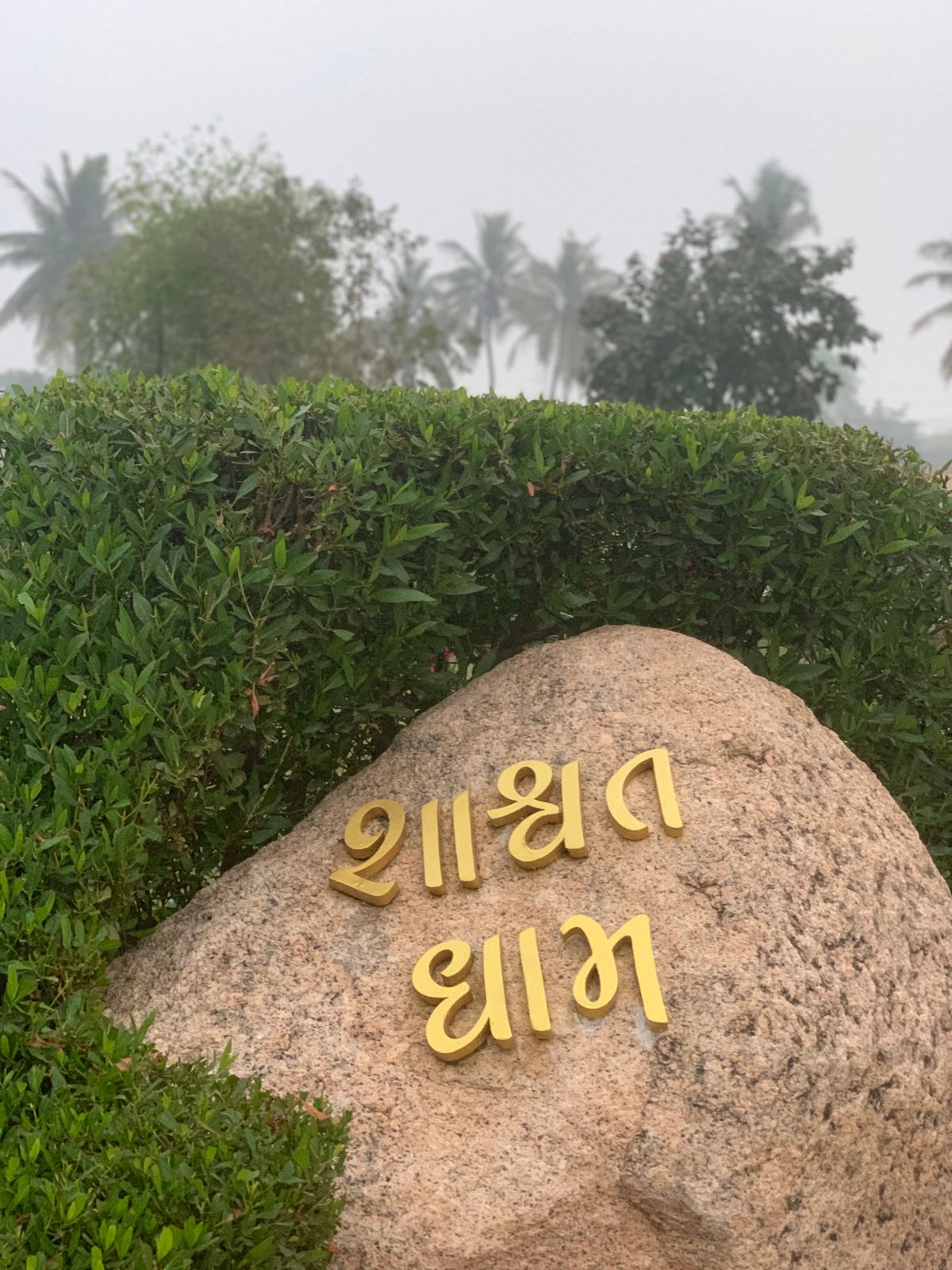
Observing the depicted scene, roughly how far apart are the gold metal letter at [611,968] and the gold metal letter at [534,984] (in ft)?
0.27

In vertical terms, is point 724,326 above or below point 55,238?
below

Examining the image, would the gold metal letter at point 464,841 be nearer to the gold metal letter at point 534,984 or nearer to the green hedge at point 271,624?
the gold metal letter at point 534,984

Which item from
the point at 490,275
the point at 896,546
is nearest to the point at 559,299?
the point at 490,275

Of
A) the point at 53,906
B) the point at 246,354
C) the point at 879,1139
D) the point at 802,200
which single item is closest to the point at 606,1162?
the point at 879,1139

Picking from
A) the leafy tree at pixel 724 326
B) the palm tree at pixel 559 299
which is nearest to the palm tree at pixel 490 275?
the palm tree at pixel 559 299

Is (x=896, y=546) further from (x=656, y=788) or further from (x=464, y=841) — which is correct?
(x=464, y=841)

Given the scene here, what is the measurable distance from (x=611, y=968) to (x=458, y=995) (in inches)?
15.3

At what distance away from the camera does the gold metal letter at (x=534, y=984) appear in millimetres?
3064

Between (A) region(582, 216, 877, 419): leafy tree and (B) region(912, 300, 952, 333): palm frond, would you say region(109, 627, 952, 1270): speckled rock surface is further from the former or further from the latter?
(B) region(912, 300, 952, 333): palm frond

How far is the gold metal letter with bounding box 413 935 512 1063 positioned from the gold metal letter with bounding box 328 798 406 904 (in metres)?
0.24

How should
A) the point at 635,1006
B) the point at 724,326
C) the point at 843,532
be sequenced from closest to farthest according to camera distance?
1. the point at 635,1006
2. the point at 843,532
3. the point at 724,326

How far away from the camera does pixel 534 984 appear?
3145mm

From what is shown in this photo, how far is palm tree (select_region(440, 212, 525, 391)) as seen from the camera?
218 ft

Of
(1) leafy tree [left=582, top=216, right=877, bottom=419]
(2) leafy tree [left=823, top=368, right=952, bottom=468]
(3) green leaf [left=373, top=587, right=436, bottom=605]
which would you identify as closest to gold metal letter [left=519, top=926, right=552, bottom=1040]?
(3) green leaf [left=373, top=587, right=436, bottom=605]
